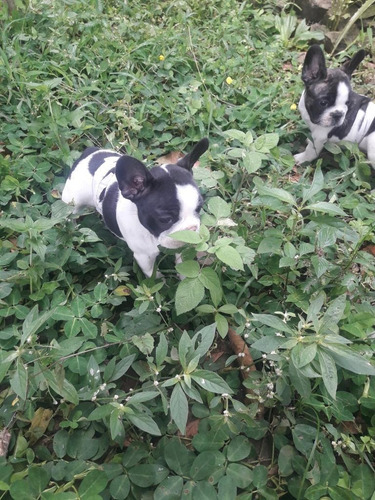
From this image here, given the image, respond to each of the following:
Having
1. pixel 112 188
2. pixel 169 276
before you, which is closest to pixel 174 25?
pixel 112 188

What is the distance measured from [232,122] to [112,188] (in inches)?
68.1

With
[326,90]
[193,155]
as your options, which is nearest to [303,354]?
[193,155]

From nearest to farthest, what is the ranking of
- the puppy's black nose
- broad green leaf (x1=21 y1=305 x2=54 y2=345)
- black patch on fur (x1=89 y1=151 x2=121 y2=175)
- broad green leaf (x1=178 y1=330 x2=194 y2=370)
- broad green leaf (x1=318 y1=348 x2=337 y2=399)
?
broad green leaf (x1=318 y1=348 x2=337 y2=399) < broad green leaf (x1=21 y1=305 x2=54 y2=345) < broad green leaf (x1=178 y1=330 x2=194 y2=370) < black patch on fur (x1=89 y1=151 x2=121 y2=175) < the puppy's black nose

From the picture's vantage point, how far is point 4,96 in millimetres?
3848

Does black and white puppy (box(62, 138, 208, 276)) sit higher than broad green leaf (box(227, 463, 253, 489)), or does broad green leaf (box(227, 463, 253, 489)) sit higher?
black and white puppy (box(62, 138, 208, 276))

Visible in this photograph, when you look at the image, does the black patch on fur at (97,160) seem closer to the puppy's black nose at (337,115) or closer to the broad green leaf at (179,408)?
the broad green leaf at (179,408)

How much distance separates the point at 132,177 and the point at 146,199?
142mm

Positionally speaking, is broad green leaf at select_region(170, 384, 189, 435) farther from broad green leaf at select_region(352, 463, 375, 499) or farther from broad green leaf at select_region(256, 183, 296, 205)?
broad green leaf at select_region(256, 183, 296, 205)

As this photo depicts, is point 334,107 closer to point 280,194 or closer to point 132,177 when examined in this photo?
point 280,194

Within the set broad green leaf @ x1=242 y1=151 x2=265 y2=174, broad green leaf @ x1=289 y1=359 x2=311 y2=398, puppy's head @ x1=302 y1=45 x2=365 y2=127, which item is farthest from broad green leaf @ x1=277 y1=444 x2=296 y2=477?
puppy's head @ x1=302 y1=45 x2=365 y2=127

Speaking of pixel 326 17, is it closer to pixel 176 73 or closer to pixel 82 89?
pixel 176 73

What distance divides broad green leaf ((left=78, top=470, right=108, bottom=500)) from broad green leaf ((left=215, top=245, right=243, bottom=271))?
1104 mm

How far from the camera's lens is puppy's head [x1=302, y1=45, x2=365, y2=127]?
3371mm

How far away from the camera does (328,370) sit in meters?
1.67
